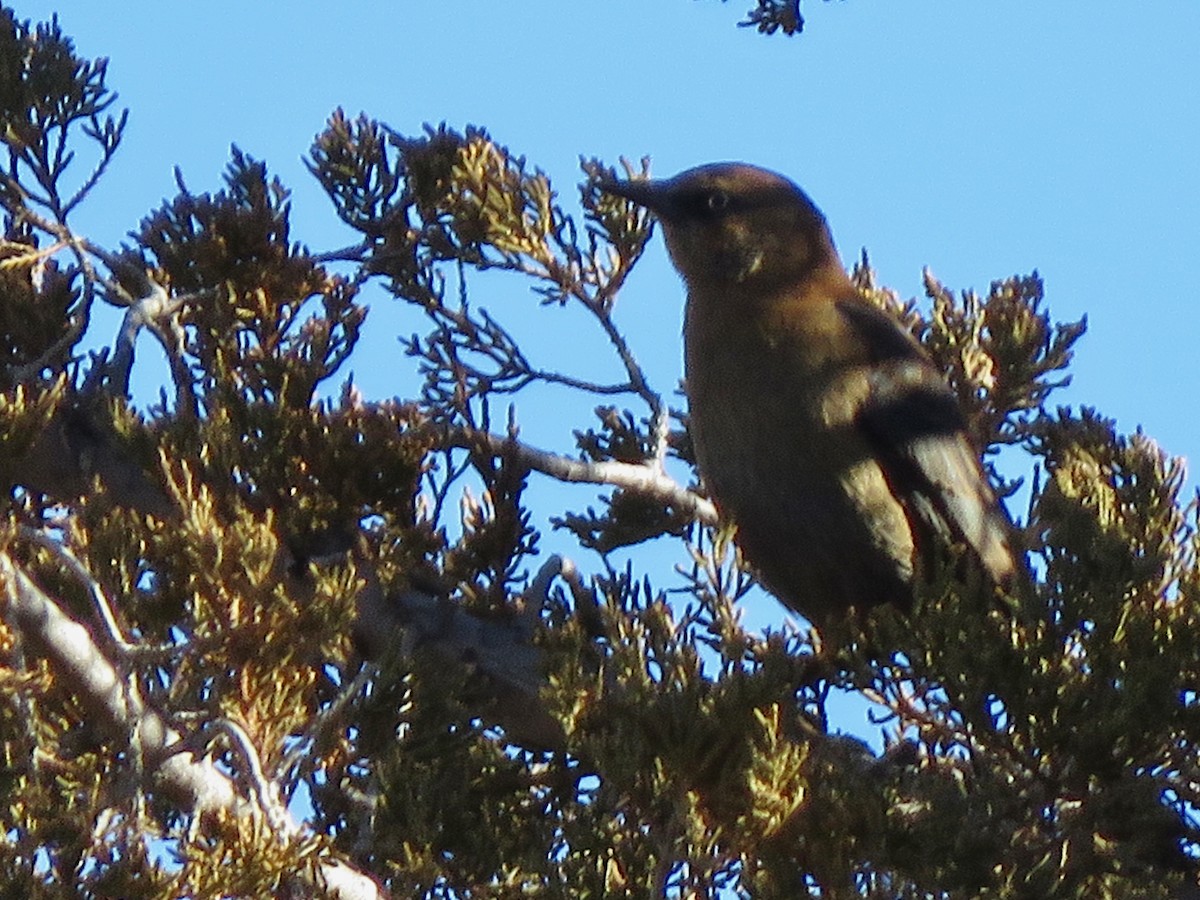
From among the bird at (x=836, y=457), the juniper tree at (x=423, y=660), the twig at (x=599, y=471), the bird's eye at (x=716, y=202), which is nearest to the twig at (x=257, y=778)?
the juniper tree at (x=423, y=660)

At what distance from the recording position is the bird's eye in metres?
5.15

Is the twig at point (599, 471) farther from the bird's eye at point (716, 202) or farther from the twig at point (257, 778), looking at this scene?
the twig at point (257, 778)

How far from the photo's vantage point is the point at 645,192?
476cm

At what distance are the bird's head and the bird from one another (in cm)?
27

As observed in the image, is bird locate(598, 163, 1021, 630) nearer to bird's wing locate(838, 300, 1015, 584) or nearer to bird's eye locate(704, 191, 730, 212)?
bird's wing locate(838, 300, 1015, 584)

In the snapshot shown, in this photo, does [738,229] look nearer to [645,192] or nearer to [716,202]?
[716,202]

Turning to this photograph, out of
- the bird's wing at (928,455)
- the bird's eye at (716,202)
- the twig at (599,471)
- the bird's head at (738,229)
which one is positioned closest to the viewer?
the twig at (599,471)

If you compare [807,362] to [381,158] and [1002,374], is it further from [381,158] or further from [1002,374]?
[381,158]

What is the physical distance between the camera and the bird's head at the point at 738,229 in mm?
5051

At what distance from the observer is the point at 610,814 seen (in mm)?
2703

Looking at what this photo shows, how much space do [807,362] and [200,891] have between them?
2.57 metres

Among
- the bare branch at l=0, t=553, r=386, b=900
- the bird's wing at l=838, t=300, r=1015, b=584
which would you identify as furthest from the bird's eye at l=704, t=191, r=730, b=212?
the bare branch at l=0, t=553, r=386, b=900

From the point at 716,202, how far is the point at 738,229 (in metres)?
0.10


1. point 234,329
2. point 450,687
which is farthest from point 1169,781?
point 234,329
